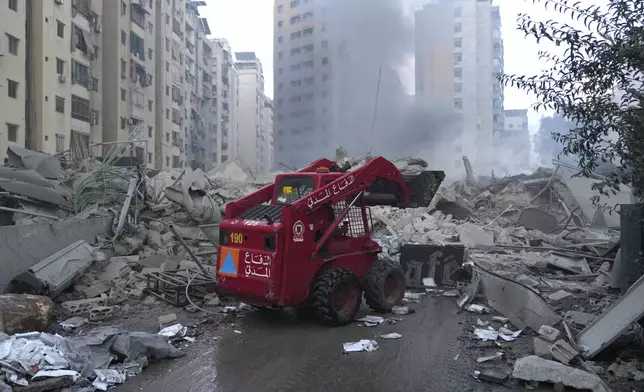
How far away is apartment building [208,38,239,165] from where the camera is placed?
56969mm

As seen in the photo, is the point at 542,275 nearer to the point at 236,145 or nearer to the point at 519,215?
the point at 519,215

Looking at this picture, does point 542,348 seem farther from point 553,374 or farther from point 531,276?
point 531,276

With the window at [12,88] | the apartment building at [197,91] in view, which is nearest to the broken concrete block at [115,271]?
the window at [12,88]

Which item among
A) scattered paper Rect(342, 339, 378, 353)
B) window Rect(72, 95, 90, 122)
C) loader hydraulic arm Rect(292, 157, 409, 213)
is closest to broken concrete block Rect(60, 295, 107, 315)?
loader hydraulic arm Rect(292, 157, 409, 213)

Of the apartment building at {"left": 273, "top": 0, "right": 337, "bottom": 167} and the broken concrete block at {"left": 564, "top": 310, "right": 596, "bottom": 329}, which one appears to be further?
the apartment building at {"left": 273, "top": 0, "right": 337, "bottom": 167}

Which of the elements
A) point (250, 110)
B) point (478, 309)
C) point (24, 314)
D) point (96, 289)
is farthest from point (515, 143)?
point (24, 314)

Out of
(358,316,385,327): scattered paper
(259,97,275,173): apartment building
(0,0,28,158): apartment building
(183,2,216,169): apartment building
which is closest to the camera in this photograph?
(358,316,385,327): scattered paper

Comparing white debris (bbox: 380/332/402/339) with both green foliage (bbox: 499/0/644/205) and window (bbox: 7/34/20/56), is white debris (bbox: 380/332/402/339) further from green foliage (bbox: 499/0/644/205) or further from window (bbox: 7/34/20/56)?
window (bbox: 7/34/20/56)

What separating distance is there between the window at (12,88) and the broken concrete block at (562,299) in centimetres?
2289

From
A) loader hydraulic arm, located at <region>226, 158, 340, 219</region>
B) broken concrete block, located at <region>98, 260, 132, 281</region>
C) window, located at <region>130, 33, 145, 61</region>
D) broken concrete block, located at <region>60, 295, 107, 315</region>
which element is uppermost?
window, located at <region>130, 33, 145, 61</region>

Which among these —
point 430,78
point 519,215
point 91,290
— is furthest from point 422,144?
point 91,290

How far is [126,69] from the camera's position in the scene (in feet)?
106

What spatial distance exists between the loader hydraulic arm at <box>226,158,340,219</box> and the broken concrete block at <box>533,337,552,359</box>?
3.57m

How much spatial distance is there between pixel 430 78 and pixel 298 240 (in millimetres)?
39228
